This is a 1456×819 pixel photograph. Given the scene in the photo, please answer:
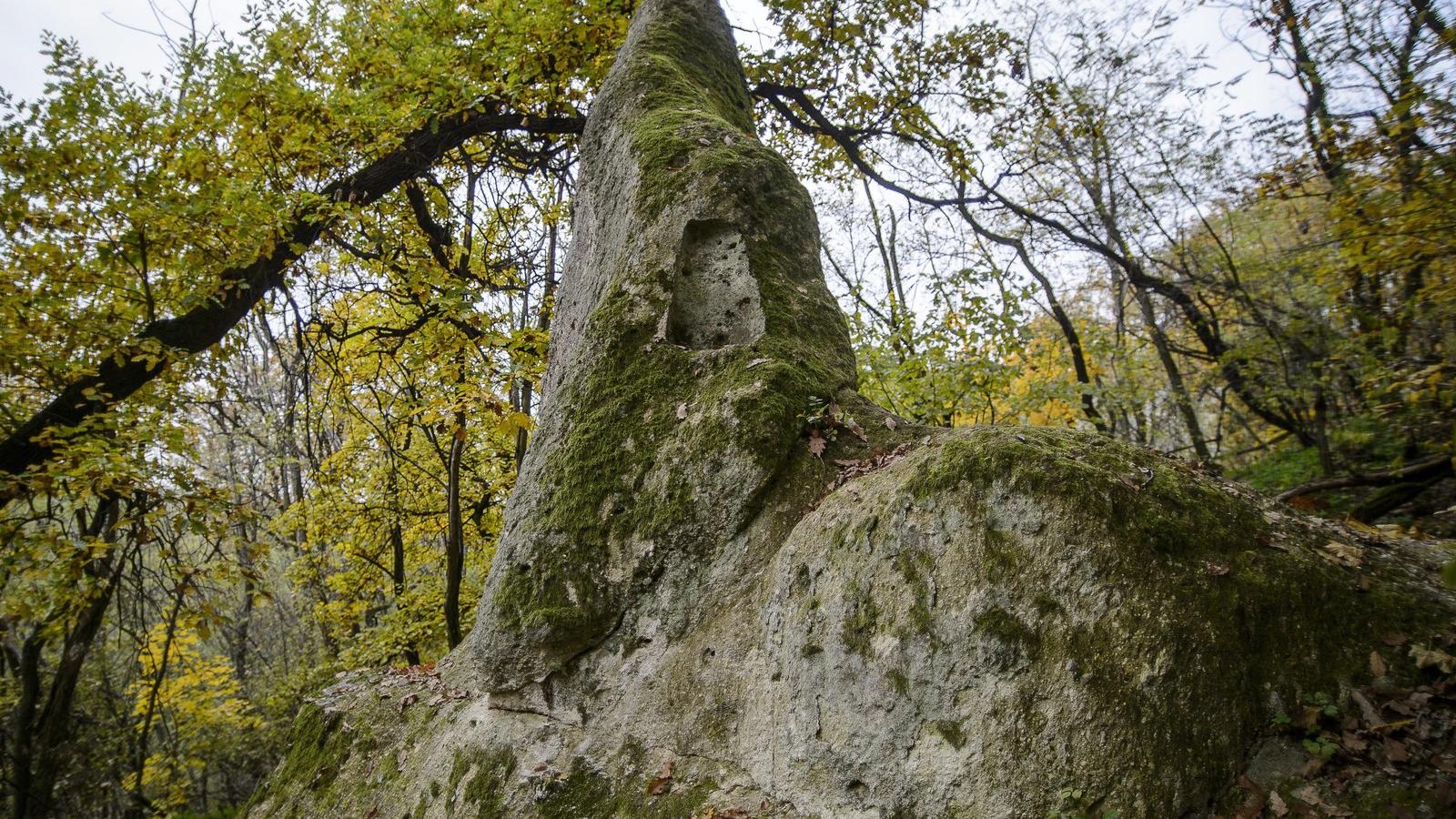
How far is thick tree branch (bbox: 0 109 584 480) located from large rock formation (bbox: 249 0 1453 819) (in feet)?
7.00

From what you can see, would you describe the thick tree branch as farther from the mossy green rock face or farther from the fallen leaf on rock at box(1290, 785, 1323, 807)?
the fallen leaf on rock at box(1290, 785, 1323, 807)

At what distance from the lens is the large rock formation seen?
2.05m

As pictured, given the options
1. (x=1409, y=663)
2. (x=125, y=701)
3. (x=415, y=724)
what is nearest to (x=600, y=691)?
(x=415, y=724)

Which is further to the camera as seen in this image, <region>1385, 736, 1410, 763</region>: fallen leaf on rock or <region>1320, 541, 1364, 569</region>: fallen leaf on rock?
<region>1320, 541, 1364, 569</region>: fallen leaf on rock

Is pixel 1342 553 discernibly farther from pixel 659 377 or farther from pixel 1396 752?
pixel 659 377

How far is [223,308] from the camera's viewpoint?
5.33 metres

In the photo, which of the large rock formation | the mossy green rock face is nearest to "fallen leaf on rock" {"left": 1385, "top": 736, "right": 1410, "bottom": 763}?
the large rock formation

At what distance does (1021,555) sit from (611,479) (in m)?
1.94

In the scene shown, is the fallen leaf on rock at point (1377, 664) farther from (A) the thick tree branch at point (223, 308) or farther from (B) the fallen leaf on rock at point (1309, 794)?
(A) the thick tree branch at point (223, 308)

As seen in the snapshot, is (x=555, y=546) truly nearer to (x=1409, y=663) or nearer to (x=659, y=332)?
(x=659, y=332)

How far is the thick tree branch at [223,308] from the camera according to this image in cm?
479

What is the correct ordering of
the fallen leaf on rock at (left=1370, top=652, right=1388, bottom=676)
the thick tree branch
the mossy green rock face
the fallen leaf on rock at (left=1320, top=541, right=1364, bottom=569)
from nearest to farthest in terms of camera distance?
the fallen leaf on rock at (left=1370, top=652, right=1388, bottom=676) → the fallen leaf on rock at (left=1320, top=541, right=1364, bottom=569) → the mossy green rock face → the thick tree branch

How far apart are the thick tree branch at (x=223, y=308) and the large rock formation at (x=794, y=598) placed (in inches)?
83.9

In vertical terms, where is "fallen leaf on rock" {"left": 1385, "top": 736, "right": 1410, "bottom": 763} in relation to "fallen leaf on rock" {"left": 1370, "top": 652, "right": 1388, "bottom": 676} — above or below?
below
